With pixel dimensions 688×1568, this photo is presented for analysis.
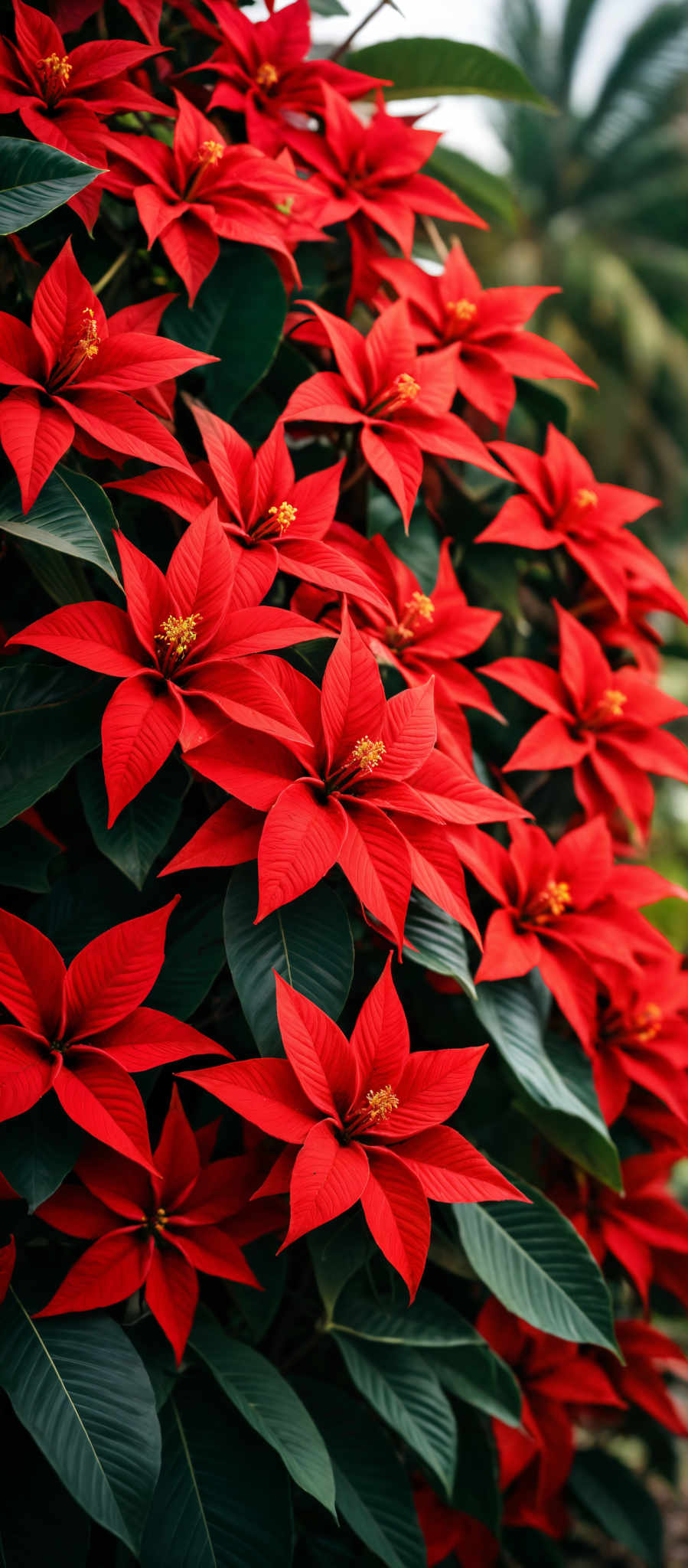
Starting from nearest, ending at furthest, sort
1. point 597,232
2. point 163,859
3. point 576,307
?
point 163,859, point 576,307, point 597,232

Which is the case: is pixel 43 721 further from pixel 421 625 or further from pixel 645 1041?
pixel 645 1041

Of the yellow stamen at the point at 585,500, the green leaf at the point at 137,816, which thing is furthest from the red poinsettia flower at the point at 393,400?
the green leaf at the point at 137,816

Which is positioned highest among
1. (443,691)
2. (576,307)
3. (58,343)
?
(58,343)

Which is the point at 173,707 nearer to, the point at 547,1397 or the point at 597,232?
the point at 547,1397

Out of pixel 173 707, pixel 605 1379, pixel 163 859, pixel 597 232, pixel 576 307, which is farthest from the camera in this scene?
pixel 597 232

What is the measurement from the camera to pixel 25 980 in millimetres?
569

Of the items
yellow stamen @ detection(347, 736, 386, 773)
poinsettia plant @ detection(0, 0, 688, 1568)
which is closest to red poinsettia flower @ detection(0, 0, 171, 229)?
poinsettia plant @ detection(0, 0, 688, 1568)

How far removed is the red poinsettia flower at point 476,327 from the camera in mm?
818

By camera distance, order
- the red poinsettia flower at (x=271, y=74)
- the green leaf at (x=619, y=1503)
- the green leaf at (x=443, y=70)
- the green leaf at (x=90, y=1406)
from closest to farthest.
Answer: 1. the green leaf at (x=90, y=1406)
2. the red poinsettia flower at (x=271, y=74)
3. the green leaf at (x=443, y=70)
4. the green leaf at (x=619, y=1503)

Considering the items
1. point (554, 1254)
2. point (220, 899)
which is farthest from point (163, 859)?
point (554, 1254)

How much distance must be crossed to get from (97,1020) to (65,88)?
1.91 feet

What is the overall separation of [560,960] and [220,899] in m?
0.26

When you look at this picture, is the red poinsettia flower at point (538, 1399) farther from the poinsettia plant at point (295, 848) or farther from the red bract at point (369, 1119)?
the red bract at point (369, 1119)

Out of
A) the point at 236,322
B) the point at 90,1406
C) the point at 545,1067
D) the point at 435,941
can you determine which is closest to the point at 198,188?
the point at 236,322
